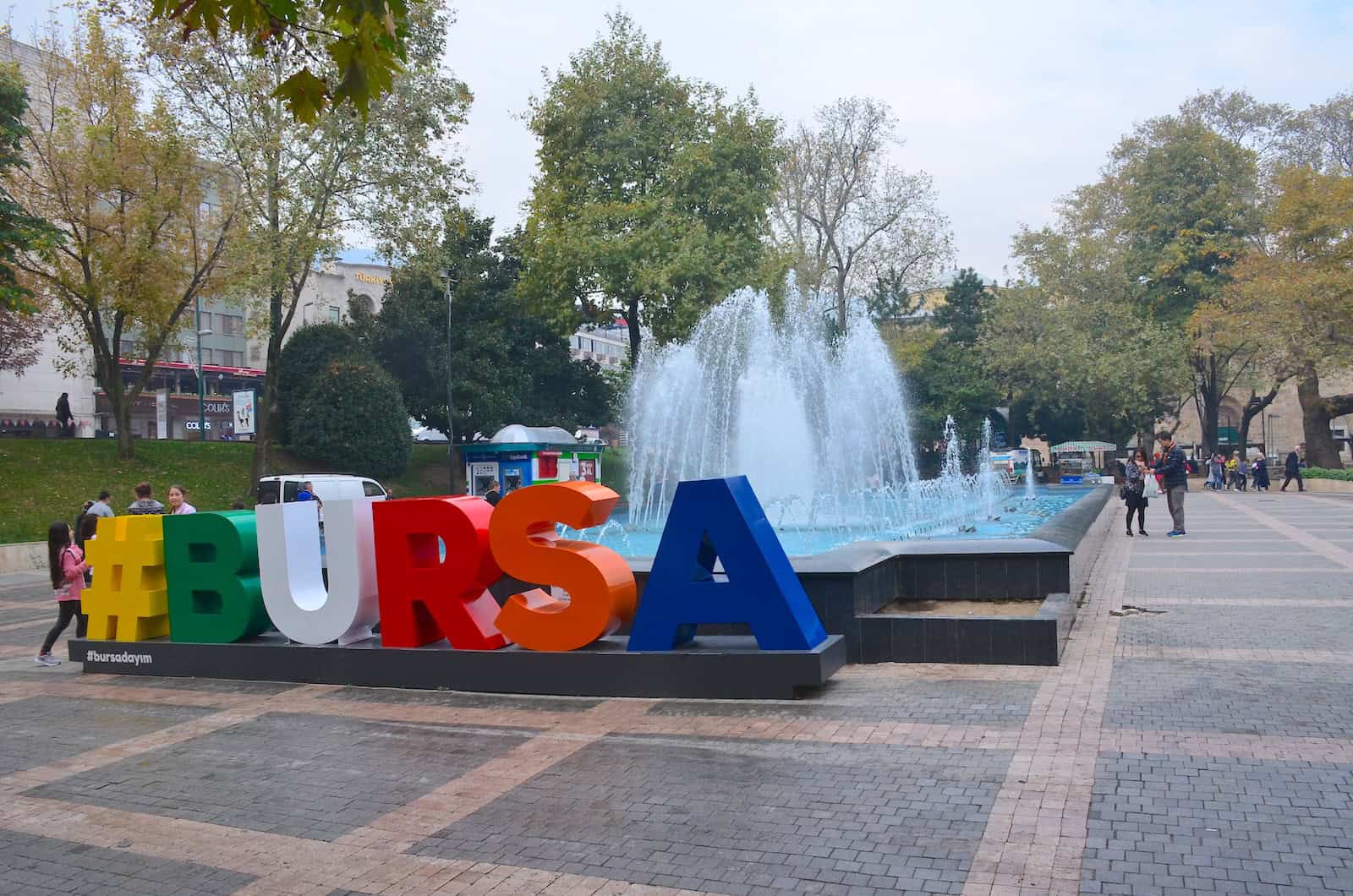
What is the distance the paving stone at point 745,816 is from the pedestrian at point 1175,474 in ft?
42.7

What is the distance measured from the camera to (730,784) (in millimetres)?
5492

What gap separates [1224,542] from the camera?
55.0 feet

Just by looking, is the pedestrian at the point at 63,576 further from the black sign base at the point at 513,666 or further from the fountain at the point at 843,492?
the fountain at the point at 843,492

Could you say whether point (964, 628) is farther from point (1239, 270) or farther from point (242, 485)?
point (1239, 270)

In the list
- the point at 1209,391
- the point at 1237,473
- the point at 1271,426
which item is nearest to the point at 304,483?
the point at 1237,473

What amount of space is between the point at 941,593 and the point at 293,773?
611cm

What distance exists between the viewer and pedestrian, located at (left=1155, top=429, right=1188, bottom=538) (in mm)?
17062

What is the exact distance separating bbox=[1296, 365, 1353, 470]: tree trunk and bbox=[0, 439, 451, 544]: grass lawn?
33.2 meters

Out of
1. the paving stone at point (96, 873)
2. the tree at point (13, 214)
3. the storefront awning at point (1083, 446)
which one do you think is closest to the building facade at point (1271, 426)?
the storefront awning at point (1083, 446)

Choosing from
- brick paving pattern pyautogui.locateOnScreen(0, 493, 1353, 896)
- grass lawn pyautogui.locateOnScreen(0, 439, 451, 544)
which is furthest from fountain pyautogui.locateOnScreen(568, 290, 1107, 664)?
grass lawn pyautogui.locateOnScreen(0, 439, 451, 544)

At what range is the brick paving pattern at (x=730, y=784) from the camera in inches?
171

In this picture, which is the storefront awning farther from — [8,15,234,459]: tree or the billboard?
[8,15,234,459]: tree

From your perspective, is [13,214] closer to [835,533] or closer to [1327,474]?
[835,533]

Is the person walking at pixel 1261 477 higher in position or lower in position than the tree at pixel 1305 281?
lower
